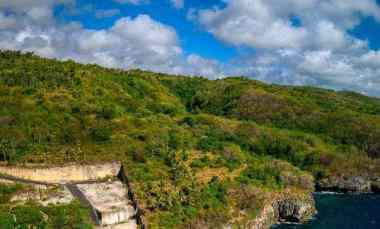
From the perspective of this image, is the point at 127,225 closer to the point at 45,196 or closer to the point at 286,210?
the point at 45,196

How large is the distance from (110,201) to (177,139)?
3498 cm

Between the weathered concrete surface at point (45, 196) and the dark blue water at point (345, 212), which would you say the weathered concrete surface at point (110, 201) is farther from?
the dark blue water at point (345, 212)

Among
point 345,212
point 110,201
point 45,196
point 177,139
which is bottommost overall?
point 345,212

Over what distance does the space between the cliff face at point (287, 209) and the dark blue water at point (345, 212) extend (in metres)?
1.92

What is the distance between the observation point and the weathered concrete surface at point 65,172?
2884 inches

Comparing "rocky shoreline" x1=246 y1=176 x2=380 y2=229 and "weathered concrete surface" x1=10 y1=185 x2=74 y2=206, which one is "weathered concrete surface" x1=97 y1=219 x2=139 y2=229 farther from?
"rocky shoreline" x1=246 y1=176 x2=380 y2=229

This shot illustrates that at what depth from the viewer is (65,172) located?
77812 millimetres

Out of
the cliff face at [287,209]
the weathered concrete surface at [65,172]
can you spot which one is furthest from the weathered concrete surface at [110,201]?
the cliff face at [287,209]

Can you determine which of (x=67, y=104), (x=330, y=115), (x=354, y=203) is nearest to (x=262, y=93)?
(x=330, y=115)

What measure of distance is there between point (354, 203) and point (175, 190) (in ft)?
167

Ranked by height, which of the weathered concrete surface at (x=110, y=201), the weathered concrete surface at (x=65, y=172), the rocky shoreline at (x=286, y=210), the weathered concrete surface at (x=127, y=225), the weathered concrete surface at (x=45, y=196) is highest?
the weathered concrete surface at (x=65, y=172)

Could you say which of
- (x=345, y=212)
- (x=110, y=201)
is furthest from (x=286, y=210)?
(x=110, y=201)

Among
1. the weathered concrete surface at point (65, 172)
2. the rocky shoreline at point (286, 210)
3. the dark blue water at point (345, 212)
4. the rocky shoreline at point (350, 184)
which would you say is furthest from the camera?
the rocky shoreline at point (350, 184)

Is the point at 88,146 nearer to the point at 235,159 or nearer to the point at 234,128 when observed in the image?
the point at 235,159
